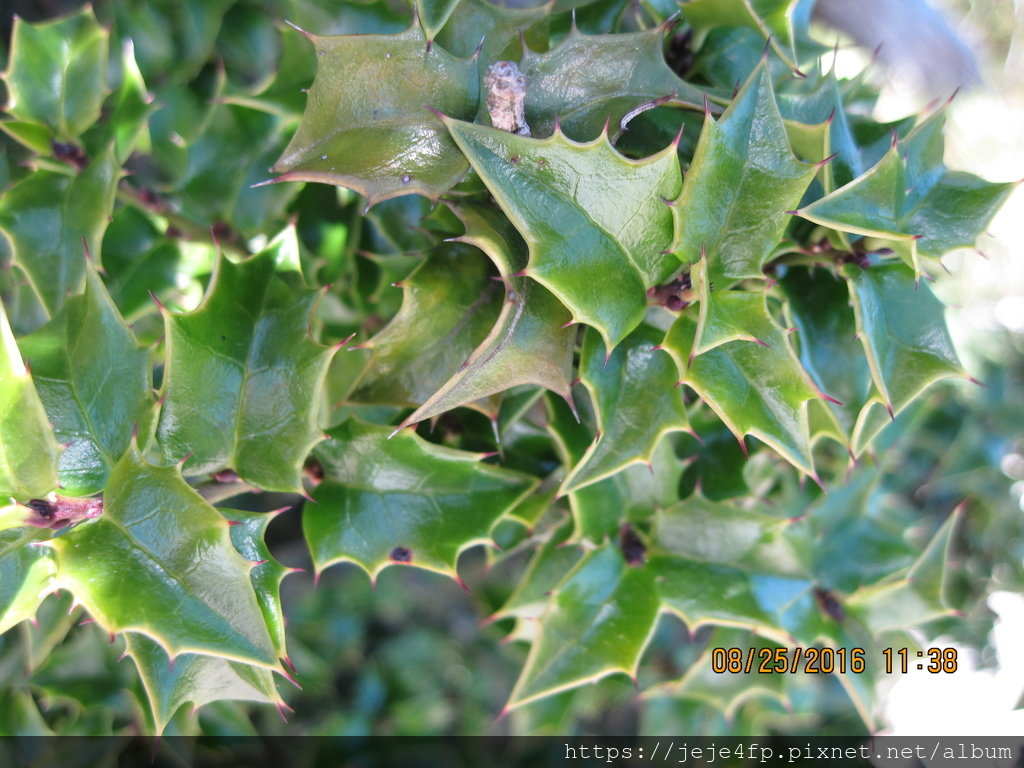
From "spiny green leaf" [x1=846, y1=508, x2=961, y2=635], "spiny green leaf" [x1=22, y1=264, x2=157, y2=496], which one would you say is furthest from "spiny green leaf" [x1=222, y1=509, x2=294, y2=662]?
"spiny green leaf" [x1=846, y1=508, x2=961, y2=635]

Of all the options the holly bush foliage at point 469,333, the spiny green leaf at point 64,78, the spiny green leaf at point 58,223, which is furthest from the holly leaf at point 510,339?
the spiny green leaf at point 64,78

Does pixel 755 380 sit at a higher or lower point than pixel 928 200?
lower

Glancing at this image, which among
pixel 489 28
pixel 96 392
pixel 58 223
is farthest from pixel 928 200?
pixel 58 223

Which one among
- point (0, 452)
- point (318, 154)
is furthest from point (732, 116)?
point (0, 452)

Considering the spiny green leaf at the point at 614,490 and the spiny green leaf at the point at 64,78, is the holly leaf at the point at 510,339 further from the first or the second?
the spiny green leaf at the point at 64,78

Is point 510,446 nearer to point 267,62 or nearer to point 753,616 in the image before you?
point 753,616

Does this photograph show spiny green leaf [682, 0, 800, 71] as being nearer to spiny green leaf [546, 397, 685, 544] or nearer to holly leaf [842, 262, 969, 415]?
holly leaf [842, 262, 969, 415]

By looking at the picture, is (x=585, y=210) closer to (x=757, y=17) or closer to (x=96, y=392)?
(x=757, y=17)
